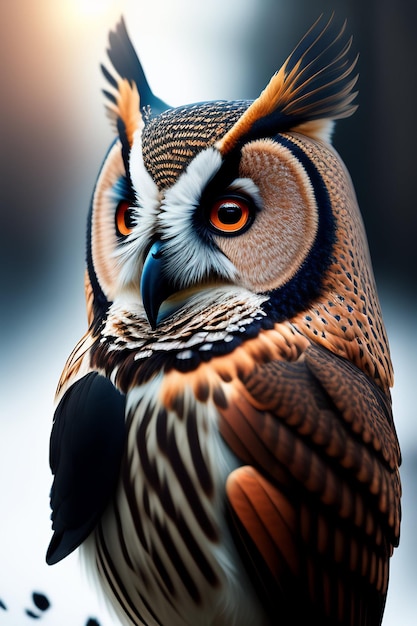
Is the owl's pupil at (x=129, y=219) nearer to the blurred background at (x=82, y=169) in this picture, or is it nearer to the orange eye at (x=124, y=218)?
the orange eye at (x=124, y=218)

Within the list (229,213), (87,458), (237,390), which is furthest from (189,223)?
(87,458)

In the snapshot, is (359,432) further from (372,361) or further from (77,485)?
(77,485)

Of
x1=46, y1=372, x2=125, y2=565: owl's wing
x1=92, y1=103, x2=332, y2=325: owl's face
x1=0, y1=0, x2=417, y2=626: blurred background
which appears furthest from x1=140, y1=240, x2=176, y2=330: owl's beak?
x1=0, y1=0, x2=417, y2=626: blurred background

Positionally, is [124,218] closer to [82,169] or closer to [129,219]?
[129,219]

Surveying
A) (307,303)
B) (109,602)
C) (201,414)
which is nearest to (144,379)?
(201,414)

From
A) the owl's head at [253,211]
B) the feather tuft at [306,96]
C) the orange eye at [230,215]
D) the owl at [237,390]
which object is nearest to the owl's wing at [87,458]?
the owl at [237,390]

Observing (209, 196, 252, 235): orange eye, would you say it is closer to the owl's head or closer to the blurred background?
the owl's head

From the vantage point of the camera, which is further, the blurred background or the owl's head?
the blurred background

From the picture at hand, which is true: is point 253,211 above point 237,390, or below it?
above
